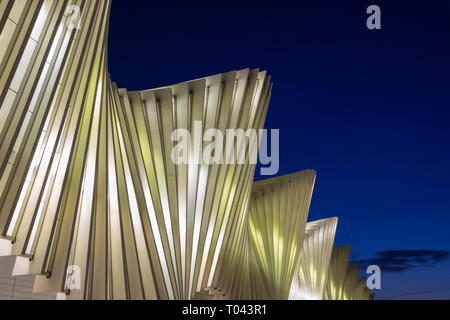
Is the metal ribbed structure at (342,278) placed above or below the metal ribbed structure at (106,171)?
above

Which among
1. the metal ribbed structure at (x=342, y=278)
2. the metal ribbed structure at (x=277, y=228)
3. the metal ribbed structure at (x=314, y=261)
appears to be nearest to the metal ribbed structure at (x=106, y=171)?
the metal ribbed structure at (x=277, y=228)

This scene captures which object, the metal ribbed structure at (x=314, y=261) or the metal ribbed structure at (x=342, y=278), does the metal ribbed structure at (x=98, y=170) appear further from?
the metal ribbed structure at (x=342, y=278)

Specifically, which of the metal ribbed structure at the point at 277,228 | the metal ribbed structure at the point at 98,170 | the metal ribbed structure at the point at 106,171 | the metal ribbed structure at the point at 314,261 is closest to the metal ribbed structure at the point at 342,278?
the metal ribbed structure at the point at 314,261

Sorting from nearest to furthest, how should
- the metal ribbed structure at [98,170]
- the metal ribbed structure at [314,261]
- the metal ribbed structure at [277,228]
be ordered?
the metal ribbed structure at [98,170], the metal ribbed structure at [277,228], the metal ribbed structure at [314,261]

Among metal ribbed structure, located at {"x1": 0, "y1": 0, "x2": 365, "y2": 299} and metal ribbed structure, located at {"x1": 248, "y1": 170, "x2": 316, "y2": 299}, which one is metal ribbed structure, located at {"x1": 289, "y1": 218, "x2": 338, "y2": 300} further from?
metal ribbed structure, located at {"x1": 0, "y1": 0, "x2": 365, "y2": 299}

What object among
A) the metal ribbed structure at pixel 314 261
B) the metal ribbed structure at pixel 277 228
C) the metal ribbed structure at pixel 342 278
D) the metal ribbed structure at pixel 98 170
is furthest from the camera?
the metal ribbed structure at pixel 342 278

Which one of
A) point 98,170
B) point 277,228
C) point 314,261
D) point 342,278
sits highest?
point 342,278

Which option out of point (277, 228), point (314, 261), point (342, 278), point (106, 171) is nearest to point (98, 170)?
point (106, 171)

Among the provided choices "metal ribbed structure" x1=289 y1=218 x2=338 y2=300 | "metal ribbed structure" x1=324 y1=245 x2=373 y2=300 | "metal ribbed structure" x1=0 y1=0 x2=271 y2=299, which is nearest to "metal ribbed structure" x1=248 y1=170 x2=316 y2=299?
"metal ribbed structure" x1=289 y1=218 x2=338 y2=300

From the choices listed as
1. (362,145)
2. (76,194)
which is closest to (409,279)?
(362,145)

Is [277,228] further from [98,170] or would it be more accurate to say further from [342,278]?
[342,278]

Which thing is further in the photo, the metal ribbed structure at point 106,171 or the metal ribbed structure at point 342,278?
the metal ribbed structure at point 342,278

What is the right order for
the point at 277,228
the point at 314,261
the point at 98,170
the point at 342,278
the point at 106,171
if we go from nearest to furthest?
the point at 98,170 < the point at 106,171 < the point at 277,228 < the point at 314,261 < the point at 342,278
